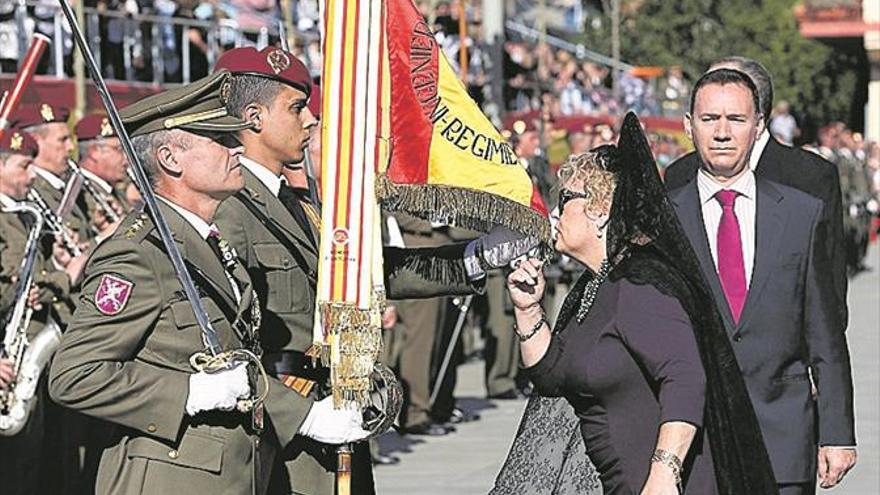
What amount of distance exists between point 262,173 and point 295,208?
0.21 meters

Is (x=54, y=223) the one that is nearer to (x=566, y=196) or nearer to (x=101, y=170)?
(x=101, y=170)

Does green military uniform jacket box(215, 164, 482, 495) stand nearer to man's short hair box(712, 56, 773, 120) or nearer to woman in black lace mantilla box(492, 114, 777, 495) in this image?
woman in black lace mantilla box(492, 114, 777, 495)

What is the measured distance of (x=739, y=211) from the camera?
623 centimetres

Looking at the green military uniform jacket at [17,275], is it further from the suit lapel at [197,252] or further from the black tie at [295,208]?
the suit lapel at [197,252]

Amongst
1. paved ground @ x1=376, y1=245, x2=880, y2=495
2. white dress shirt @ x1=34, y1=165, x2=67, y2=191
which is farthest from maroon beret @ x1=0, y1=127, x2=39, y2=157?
paved ground @ x1=376, y1=245, x2=880, y2=495

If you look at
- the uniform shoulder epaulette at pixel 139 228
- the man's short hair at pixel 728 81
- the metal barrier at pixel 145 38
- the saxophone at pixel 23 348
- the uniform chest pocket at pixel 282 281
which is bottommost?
the saxophone at pixel 23 348

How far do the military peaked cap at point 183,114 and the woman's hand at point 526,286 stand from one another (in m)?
0.82

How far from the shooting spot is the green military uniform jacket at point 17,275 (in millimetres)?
8727

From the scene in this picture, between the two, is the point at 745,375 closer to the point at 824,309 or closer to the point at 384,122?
the point at 824,309

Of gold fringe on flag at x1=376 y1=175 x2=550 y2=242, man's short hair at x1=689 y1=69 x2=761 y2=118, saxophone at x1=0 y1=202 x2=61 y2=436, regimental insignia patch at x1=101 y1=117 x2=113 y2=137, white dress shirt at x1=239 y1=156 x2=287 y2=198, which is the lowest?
saxophone at x1=0 y1=202 x2=61 y2=436

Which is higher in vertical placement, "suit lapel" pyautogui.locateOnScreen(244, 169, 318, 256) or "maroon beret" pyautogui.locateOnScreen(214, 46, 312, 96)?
"maroon beret" pyautogui.locateOnScreen(214, 46, 312, 96)

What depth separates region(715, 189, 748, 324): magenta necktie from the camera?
6.15 m

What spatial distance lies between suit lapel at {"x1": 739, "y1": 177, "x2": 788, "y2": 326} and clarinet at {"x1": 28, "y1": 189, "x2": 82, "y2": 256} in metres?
3.91

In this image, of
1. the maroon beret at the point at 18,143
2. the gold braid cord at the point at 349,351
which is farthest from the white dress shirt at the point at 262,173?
the maroon beret at the point at 18,143
